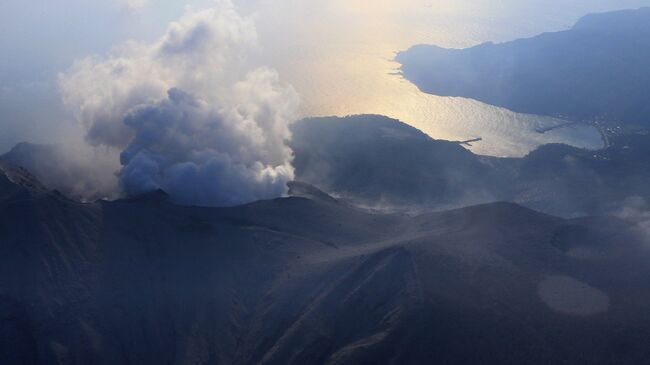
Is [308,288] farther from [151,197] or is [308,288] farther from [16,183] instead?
[16,183]

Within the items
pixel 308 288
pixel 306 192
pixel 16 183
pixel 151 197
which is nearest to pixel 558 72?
pixel 306 192

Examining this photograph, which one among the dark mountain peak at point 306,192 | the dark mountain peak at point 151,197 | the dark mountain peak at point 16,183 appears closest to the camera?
the dark mountain peak at point 16,183

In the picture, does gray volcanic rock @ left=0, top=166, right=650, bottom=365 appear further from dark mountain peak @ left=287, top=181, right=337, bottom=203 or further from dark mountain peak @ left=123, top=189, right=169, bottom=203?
dark mountain peak @ left=287, top=181, right=337, bottom=203

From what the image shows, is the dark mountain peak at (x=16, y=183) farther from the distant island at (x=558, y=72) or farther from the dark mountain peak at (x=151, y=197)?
the distant island at (x=558, y=72)

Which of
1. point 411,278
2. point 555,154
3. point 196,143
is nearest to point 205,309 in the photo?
point 411,278

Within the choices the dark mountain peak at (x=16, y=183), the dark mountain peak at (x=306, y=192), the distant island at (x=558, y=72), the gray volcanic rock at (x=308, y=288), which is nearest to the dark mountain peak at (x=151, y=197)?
the gray volcanic rock at (x=308, y=288)

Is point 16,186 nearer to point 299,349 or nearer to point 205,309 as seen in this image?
point 205,309
